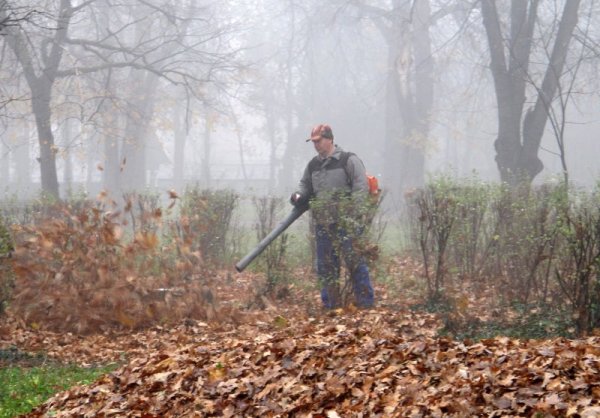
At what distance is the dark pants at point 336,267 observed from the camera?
8.02 metres

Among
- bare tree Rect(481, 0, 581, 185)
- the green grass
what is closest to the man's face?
the green grass

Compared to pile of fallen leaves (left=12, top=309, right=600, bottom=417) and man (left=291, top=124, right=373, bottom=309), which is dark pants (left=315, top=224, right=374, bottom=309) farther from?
pile of fallen leaves (left=12, top=309, right=600, bottom=417)

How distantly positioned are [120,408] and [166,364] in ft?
2.12

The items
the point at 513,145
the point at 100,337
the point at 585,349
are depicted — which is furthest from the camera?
the point at 513,145

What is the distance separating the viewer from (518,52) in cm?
1462

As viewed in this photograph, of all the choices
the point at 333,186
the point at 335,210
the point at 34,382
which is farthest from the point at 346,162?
the point at 34,382

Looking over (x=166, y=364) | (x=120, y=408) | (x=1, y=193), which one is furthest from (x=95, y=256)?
(x=1, y=193)

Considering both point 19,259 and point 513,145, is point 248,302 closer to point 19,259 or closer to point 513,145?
point 19,259

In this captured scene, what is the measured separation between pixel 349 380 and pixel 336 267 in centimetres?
348

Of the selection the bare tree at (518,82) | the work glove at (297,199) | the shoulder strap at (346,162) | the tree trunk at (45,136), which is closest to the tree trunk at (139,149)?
the tree trunk at (45,136)

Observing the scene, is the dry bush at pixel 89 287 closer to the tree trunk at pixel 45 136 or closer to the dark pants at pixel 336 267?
the dark pants at pixel 336 267

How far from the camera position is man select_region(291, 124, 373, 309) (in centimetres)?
793

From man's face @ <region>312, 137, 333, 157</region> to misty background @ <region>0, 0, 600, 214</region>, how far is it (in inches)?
82.8

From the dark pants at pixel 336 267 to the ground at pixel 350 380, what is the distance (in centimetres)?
134
